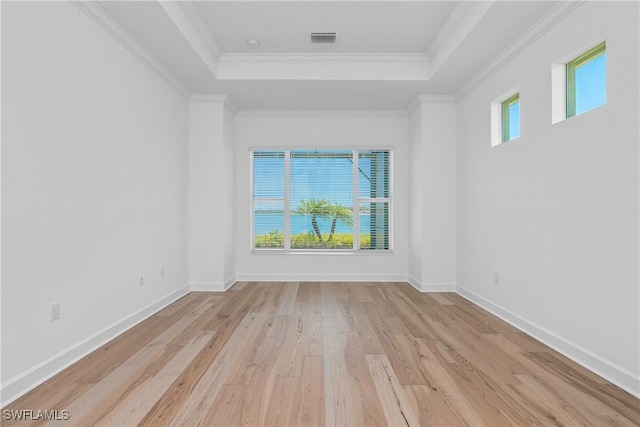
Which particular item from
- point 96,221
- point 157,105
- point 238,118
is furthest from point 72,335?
point 238,118

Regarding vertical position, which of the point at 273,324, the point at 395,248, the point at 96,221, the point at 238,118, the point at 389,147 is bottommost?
the point at 273,324

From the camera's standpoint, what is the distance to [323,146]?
591cm

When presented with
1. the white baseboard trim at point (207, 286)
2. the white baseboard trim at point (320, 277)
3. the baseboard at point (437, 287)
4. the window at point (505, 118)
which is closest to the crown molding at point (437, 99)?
the window at point (505, 118)

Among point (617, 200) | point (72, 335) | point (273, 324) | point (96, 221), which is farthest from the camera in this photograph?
point (273, 324)

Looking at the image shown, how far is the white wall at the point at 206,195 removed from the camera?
5129 mm

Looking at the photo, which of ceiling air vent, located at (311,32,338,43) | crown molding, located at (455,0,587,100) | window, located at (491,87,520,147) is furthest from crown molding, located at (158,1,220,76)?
window, located at (491,87,520,147)

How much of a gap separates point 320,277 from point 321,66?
10.3 ft

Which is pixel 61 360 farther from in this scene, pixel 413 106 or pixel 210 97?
pixel 413 106

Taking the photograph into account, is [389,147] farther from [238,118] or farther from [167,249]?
[167,249]

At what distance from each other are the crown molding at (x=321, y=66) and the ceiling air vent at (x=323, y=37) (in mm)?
334

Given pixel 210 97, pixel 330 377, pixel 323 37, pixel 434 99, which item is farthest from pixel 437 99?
pixel 330 377

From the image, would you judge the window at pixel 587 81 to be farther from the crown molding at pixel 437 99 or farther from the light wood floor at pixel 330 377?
the crown molding at pixel 437 99

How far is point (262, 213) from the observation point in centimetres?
607

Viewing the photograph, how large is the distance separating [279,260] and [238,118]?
7.71 ft
